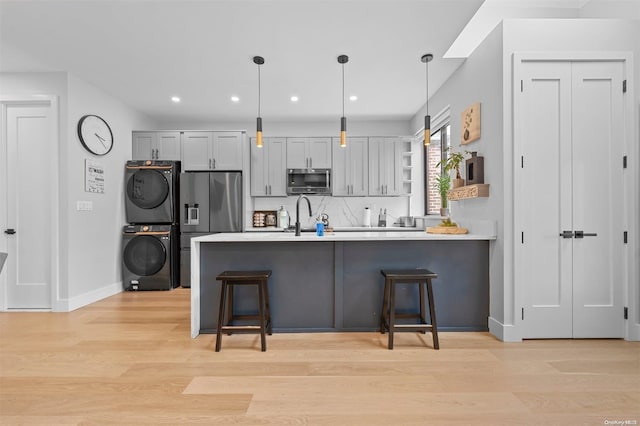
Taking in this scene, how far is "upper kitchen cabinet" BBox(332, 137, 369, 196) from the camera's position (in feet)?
17.2

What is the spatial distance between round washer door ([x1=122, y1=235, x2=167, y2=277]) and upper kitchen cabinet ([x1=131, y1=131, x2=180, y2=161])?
131 cm

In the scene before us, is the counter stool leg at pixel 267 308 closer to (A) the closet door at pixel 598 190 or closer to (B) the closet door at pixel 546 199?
(B) the closet door at pixel 546 199

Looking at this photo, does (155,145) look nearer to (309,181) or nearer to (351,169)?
(309,181)

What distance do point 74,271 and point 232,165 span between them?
2.48 meters

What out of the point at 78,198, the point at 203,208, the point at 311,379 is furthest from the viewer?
the point at 203,208

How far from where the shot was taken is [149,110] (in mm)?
4953

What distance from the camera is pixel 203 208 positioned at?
190 inches

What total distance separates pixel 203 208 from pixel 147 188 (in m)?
0.86

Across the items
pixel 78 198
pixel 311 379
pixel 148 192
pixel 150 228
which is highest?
pixel 148 192

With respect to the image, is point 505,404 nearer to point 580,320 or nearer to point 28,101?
point 580,320

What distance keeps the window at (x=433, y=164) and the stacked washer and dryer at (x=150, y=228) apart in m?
4.00

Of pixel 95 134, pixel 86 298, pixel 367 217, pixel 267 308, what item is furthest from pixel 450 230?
pixel 95 134

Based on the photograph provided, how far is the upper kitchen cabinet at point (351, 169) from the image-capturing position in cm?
523

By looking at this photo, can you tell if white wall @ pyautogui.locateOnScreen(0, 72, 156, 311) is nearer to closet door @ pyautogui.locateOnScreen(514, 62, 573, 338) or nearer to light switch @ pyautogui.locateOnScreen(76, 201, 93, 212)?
light switch @ pyautogui.locateOnScreen(76, 201, 93, 212)
